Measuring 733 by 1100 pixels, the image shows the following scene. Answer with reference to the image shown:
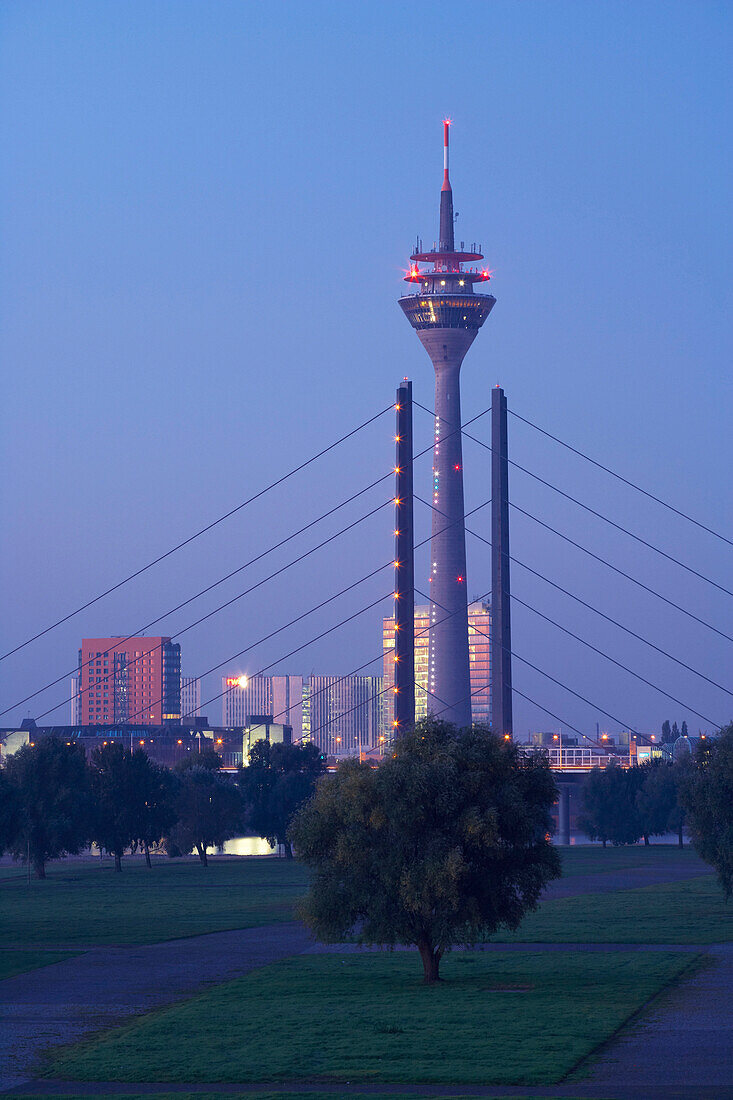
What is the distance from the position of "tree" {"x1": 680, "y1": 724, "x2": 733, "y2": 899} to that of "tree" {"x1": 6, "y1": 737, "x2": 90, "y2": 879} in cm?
4472

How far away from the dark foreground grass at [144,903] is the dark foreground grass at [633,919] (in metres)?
10.6

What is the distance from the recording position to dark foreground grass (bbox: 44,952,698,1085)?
26453 millimetres

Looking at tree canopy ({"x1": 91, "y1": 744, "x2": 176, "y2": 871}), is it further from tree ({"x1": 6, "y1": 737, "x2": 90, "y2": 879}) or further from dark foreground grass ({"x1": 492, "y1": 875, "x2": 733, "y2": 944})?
dark foreground grass ({"x1": 492, "y1": 875, "x2": 733, "y2": 944})

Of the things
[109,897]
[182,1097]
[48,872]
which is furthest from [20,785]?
[182,1097]

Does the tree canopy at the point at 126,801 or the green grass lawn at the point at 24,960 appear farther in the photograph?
the tree canopy at the point at 126,801

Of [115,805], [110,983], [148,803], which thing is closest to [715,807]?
[110,983]

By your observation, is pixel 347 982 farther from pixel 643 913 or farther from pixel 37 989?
pixel 643 913

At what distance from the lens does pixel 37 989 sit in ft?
123

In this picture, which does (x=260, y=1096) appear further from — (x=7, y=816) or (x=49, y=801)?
(x=49, y=801)

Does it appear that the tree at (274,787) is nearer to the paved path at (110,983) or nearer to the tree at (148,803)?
the tree at (148,803)

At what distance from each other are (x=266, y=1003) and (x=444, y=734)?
297 inches

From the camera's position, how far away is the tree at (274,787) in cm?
11300

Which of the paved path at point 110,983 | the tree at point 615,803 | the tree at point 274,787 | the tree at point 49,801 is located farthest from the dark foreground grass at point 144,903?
the tree at point 615,803

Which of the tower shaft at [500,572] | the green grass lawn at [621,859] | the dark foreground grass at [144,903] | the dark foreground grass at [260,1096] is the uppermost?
the tower shaft at [500,572]
